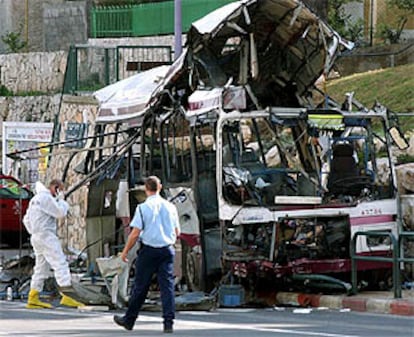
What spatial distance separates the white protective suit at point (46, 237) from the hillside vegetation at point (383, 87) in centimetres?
1118

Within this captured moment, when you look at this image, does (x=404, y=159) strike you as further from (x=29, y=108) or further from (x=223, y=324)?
(x=29, y=108)

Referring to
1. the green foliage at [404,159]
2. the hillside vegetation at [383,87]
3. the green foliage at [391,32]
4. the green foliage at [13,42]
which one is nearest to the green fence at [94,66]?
the hillside vegetation at [383,87]

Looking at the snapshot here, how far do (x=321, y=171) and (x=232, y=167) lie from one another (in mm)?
1501

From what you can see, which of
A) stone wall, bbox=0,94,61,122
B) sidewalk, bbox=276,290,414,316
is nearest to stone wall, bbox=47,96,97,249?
stone wall, bbox=0,94,61,122

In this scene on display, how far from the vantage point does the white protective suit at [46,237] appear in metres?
19.1

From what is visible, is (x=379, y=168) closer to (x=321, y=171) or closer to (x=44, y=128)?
(x=321, y=171)

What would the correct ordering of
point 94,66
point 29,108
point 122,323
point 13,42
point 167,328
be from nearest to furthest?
1. point 167,328
2. point 122,323
3. point 94,66
4. point 29,108
5. point 13,42

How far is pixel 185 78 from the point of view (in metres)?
21.2

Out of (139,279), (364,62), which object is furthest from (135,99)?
(364,62)

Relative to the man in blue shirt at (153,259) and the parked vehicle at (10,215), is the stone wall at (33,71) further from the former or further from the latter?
the man in blue shirt at (153,259)

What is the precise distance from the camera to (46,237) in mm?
19250

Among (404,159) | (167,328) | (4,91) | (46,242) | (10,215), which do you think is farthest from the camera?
(4,91)

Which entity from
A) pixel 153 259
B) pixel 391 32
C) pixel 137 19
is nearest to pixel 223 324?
pixel 153 259

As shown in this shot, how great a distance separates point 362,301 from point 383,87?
12.7m
